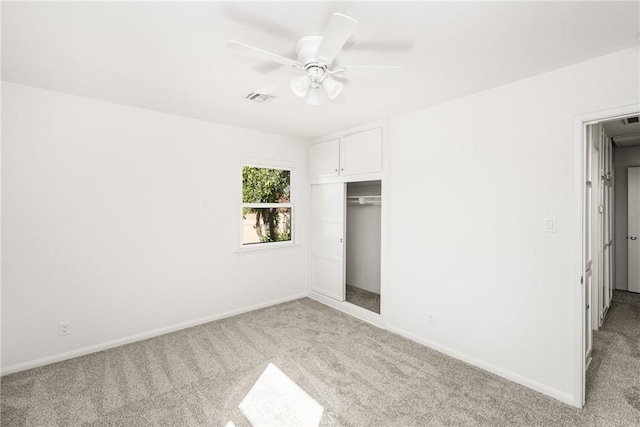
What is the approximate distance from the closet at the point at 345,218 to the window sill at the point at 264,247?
1.24ft

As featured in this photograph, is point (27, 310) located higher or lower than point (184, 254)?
lower

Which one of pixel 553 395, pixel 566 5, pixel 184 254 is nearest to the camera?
pixel 566 5

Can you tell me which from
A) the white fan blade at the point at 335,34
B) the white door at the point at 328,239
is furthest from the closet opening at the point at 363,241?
the white fan blade at the point at 335,34

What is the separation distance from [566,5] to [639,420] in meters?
2.62

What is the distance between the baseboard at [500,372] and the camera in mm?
2229

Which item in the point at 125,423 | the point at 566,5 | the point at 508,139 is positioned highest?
the point at 566,5

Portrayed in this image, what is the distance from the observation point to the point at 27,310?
8.61 ft

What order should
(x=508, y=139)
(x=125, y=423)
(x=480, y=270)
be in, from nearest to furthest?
(x=125, y=423)
(x=508, y=139)
(x=480, y=270)

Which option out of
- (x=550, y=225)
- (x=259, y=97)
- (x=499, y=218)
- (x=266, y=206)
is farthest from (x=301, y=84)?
(x=266, y=206)

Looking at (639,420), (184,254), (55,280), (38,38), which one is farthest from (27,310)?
(639,420)

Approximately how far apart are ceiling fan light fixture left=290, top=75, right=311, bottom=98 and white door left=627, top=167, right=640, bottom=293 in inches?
227

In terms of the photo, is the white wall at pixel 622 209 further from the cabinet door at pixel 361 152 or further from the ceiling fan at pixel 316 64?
the ceiling fan at pixel 316 64

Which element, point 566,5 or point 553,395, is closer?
point 566,5

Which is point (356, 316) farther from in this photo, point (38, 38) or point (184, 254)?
point (38, 38)
